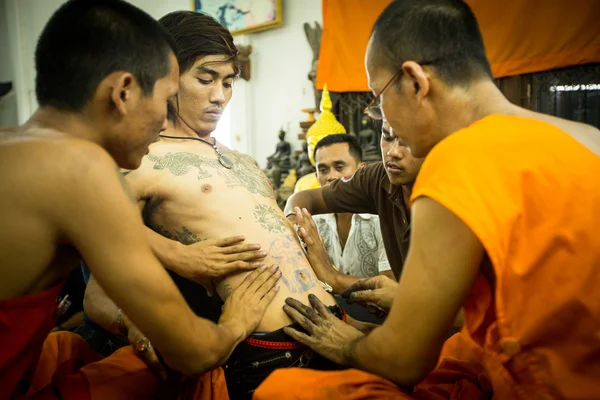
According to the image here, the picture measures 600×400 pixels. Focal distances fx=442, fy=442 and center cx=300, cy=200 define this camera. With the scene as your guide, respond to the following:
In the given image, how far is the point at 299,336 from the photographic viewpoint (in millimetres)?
1451

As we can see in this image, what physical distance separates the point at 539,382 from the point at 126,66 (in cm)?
129

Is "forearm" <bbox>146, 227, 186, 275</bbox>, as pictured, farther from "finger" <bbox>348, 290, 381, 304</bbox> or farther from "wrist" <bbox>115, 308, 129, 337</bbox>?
"finger" <bbox>348, 290, 381, 304</bbox>

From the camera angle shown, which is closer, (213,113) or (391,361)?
(391,361)

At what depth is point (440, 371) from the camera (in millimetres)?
1417

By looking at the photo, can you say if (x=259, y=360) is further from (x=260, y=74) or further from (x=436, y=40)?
(x=260, y=74)

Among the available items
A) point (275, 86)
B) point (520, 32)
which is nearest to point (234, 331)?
point (520, 32)

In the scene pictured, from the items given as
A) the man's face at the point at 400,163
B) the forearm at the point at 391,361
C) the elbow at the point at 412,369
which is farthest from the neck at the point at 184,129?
the elbow at the point at 412,369

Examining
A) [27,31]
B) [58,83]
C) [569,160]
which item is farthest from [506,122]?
[27,31]

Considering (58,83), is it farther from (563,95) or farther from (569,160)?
(563,95)

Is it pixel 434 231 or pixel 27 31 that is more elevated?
pixel 27 31

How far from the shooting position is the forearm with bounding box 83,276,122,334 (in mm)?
1684

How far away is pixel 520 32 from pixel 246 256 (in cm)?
451

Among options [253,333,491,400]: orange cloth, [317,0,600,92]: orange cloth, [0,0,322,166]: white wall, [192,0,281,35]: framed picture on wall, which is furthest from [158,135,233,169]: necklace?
[192,0,281,35]: framed picture on wall

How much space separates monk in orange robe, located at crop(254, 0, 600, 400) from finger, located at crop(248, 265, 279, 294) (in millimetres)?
452
